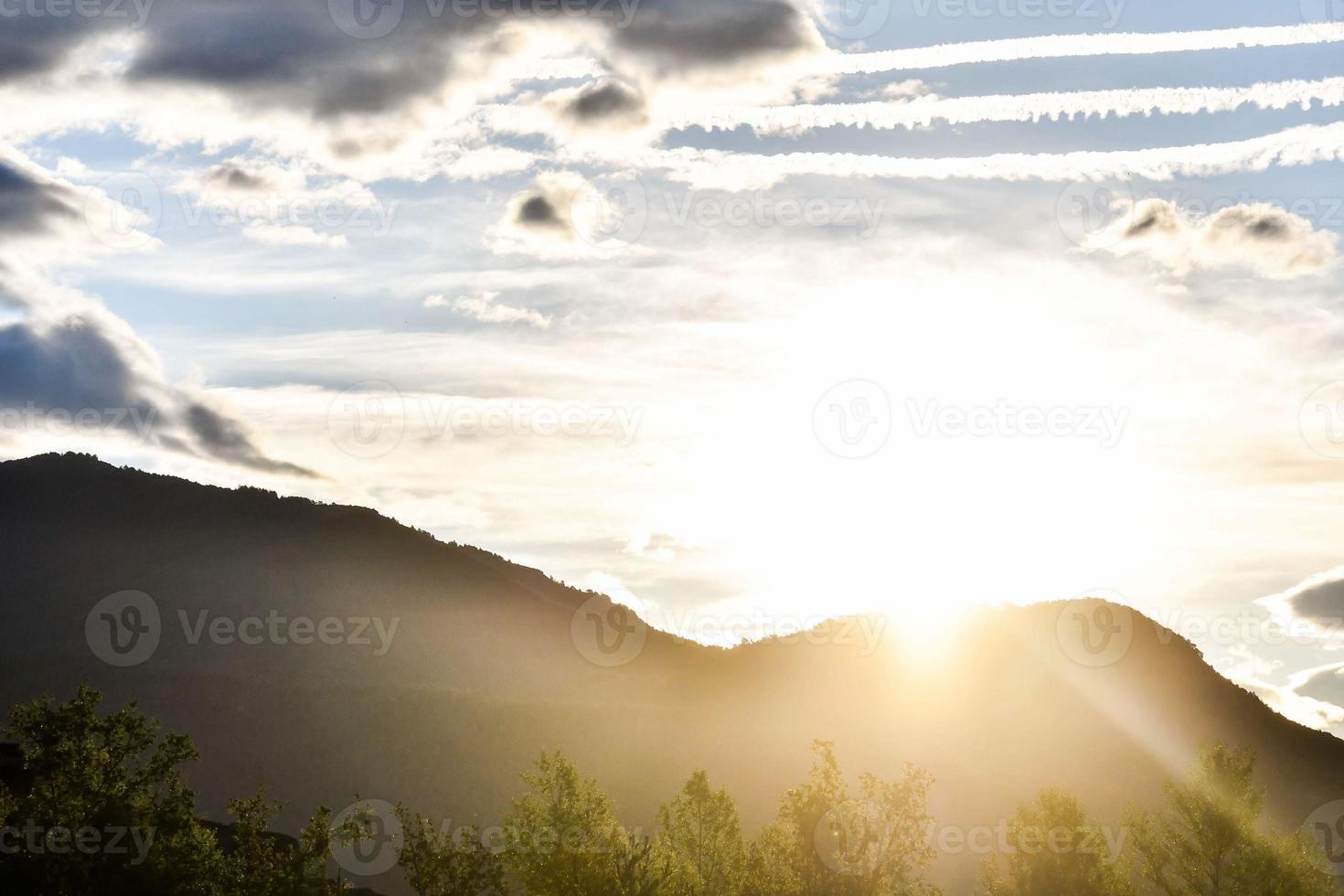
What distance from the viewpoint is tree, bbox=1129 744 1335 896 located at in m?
80.3

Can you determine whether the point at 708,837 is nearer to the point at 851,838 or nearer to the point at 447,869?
the point at 851,838

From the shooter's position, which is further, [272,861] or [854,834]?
[854,834]

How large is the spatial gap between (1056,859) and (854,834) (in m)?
15.5

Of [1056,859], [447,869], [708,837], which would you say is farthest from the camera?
[708,837]

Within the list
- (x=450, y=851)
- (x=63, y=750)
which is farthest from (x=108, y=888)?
(x=450, y=851)

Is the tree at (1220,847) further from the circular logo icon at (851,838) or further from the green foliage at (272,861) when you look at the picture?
the green foliage at (272,861)

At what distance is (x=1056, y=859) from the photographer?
7419 centimetres

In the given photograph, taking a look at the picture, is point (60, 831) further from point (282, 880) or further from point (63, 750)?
point (282, 880)

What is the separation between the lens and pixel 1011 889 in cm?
7444

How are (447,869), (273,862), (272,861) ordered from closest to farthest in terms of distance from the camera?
(273,862), (272,861), (447,869)

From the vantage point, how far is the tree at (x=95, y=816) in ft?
170
